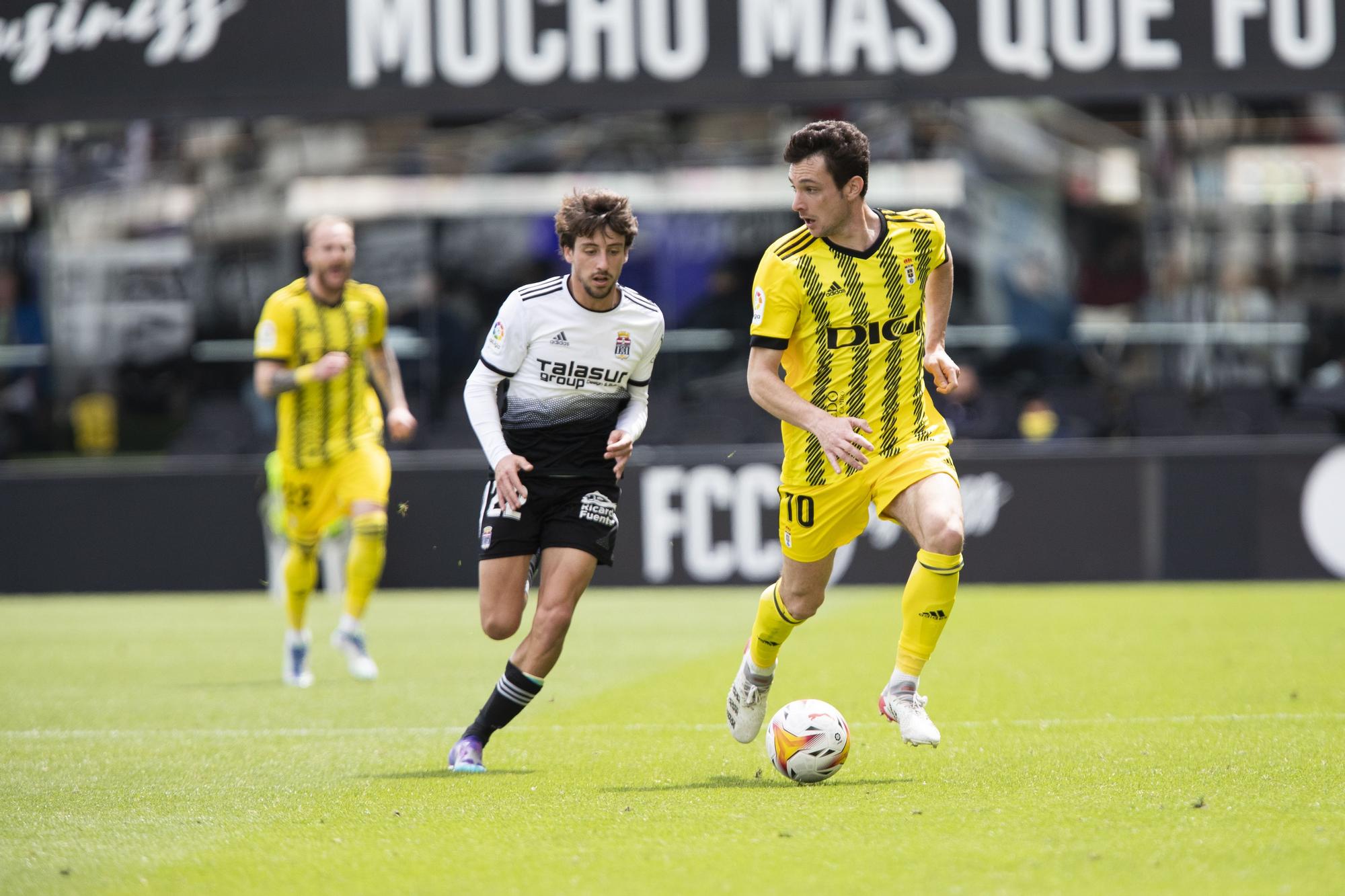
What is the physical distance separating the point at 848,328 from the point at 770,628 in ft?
3.58

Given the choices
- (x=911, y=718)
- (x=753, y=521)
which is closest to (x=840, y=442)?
(x=911, y=718)

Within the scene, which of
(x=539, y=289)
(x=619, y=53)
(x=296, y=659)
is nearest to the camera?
(x=539, y=289)

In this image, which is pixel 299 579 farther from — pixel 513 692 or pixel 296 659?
pixel 513 692

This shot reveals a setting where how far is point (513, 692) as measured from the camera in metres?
6.14

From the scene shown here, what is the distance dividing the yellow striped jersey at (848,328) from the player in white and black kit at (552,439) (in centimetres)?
50

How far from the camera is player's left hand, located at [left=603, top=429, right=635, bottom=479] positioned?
20.1 ft

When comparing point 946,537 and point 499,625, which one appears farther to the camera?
point 499,625

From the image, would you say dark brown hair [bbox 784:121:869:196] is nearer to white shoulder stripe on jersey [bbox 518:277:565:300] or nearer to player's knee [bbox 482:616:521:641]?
white shoulder stripe on jersey [bbox 518:277:565:300]

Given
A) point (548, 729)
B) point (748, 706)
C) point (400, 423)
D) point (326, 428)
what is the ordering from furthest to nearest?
point (326, 428)
point (400, 423)
point (548, 729)
point (748, 706)

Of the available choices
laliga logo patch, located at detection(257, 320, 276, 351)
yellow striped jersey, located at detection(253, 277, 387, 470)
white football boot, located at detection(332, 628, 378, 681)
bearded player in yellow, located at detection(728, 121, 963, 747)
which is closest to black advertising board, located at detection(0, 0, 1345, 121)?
yellow striped jersey, located at detection(253, 277, 387, 470)

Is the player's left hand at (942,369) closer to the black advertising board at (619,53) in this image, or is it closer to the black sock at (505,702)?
the black sock at (505,702)

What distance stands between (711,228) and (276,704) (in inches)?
420

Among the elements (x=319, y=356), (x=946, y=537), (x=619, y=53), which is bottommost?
(x=946, y=537)

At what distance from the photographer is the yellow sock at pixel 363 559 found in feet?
29.9
